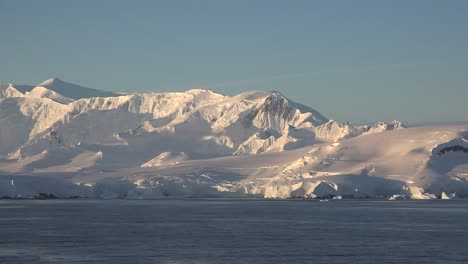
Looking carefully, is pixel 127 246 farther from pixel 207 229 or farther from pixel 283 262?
pixel 207 229

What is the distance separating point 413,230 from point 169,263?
1727 inches

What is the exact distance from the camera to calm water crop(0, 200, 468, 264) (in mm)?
75562

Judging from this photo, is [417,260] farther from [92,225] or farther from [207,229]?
[92,225]

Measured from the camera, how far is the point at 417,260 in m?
74.1

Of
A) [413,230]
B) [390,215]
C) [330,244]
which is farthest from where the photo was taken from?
[390,215]

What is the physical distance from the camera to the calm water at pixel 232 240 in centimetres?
7556

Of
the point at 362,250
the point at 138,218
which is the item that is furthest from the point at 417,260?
the point at 138,218

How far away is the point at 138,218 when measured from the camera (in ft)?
439

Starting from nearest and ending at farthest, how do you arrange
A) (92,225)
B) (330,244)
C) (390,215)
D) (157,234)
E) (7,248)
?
(7,248) → (330,244) → (157,234) → (92,225) → (390,215)

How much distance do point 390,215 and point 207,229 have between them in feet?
147

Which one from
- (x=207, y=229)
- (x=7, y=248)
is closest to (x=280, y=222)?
(x=207, y=229)

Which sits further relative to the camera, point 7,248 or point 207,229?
point 207,229

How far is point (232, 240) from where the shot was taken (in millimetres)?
92125

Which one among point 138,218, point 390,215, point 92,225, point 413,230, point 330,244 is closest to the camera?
point 330,244
